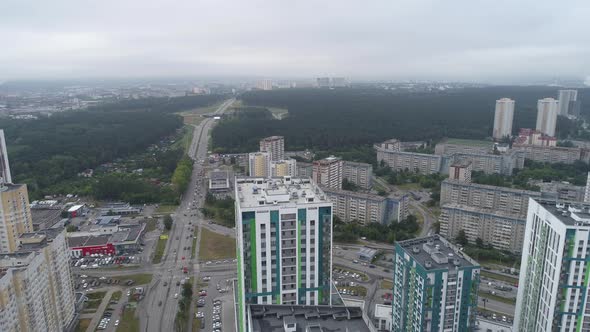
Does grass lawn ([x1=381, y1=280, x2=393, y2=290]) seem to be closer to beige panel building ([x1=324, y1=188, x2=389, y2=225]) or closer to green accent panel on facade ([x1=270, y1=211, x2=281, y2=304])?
beige panel building ([x1=324, y1=188, x2=389, y2=225])

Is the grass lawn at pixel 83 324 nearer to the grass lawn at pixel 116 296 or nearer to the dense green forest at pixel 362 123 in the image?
the grass lawn at pixel 116 296

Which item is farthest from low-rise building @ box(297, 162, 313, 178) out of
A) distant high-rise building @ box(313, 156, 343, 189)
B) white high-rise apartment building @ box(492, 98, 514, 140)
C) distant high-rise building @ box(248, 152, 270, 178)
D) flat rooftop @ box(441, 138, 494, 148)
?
white high-rise apartment building @ box(492, 98, 514, 140)

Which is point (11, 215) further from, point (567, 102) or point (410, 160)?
point (567, 102)

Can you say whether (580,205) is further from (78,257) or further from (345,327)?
(78,257)

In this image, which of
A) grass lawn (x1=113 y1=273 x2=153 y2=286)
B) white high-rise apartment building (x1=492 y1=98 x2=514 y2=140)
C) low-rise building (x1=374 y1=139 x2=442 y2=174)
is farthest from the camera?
white high-rise apartment building (x1=492 y1=98 x2=514 y2=140)

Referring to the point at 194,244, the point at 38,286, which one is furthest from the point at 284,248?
the point at 194,244

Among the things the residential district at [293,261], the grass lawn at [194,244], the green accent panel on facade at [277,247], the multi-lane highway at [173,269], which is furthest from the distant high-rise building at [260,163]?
the green accent panel on facade at [277,247]

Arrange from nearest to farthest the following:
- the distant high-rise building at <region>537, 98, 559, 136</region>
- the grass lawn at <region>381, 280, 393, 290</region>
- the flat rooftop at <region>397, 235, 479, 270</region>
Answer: the flat rooftop at <region>397, 235, 479, 270</region>, the grass lawn at <region>381, 280, 393, 290</region>, the distant high-rise building at <region>537, 98, 559, 136</region>

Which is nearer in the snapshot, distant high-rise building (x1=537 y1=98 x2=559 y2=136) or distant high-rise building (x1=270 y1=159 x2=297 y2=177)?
distant high-rise building (x1=270 y1=159 x2=297 y2=177)
